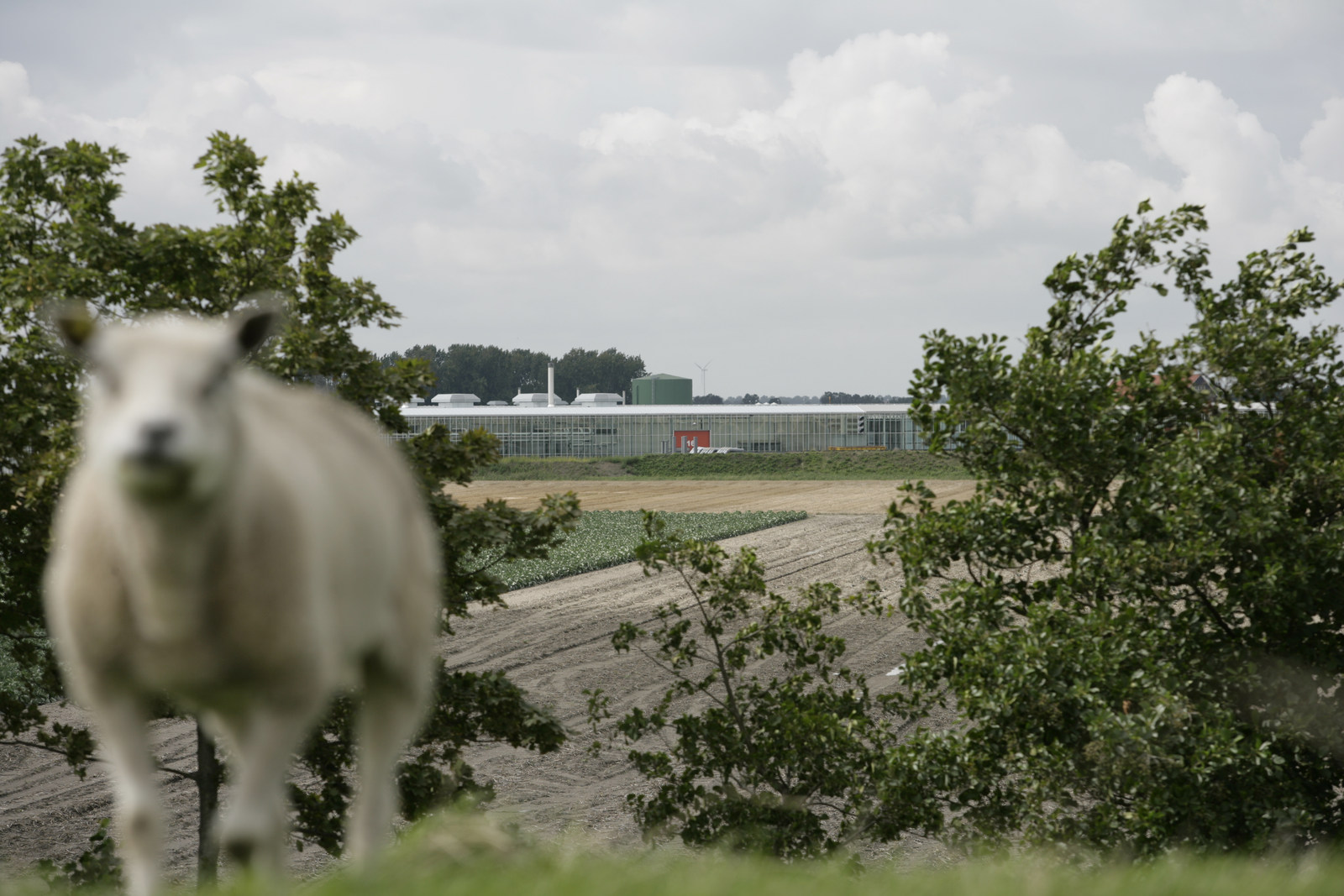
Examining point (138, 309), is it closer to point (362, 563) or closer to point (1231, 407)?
point (362, 563)

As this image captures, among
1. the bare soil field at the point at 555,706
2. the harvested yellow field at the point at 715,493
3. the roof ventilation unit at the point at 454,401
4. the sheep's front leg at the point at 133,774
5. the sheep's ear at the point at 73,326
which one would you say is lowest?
the bare soil field at the point at 555,706

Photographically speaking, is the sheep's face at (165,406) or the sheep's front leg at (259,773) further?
the sheep's front leg at (259,773)

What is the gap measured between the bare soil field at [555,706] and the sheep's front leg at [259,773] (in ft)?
6.39

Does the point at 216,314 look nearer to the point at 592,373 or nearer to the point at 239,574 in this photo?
the point at 239,574

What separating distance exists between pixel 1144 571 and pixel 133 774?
10.4 meters

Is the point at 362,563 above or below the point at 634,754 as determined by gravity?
above

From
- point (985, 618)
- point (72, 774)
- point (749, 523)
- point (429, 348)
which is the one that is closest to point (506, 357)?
point (429, 348)

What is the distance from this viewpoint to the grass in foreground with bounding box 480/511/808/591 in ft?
147

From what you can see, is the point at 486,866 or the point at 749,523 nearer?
the point at 486,866

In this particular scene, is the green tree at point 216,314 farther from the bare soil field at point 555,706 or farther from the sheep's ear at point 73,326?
the sheep's ear at point 73,326

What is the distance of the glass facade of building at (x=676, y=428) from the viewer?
330 ft

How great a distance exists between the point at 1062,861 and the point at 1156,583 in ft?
10.0

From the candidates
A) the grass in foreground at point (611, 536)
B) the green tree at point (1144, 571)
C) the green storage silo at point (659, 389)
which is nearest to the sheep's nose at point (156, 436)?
the green tree at point (1144, 571)

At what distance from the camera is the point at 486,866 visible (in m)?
2.24
